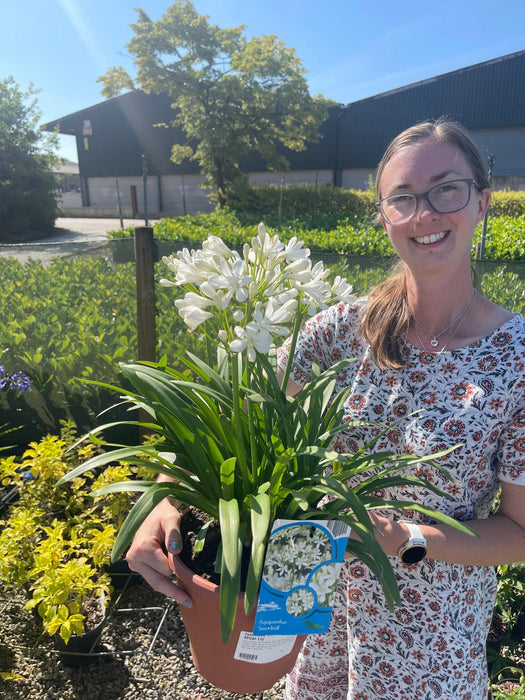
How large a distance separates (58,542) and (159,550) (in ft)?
3.10

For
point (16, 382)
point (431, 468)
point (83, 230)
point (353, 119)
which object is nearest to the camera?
point (431, 468)

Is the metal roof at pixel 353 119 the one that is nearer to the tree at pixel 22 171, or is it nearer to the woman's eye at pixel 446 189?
the tree at pixel 22 171

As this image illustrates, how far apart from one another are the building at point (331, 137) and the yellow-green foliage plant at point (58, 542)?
68.8ft

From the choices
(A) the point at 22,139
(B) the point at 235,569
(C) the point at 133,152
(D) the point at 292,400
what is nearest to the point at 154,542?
(B) the point at 235,569

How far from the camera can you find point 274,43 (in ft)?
66.8

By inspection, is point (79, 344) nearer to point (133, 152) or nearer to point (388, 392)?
point (388, 392)

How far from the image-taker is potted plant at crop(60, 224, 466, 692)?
2.77ft

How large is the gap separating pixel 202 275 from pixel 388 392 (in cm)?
63

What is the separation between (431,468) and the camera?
117 cm

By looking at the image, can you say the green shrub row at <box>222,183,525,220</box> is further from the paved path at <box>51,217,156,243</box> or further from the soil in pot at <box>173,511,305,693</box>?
the soil in pot at <box>173,511,305,693</box>

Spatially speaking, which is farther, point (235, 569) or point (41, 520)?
point (41, 520)

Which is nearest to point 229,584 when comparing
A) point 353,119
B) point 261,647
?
point 261,647

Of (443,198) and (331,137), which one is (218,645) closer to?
(443,198)

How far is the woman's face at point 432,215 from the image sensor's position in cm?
114
